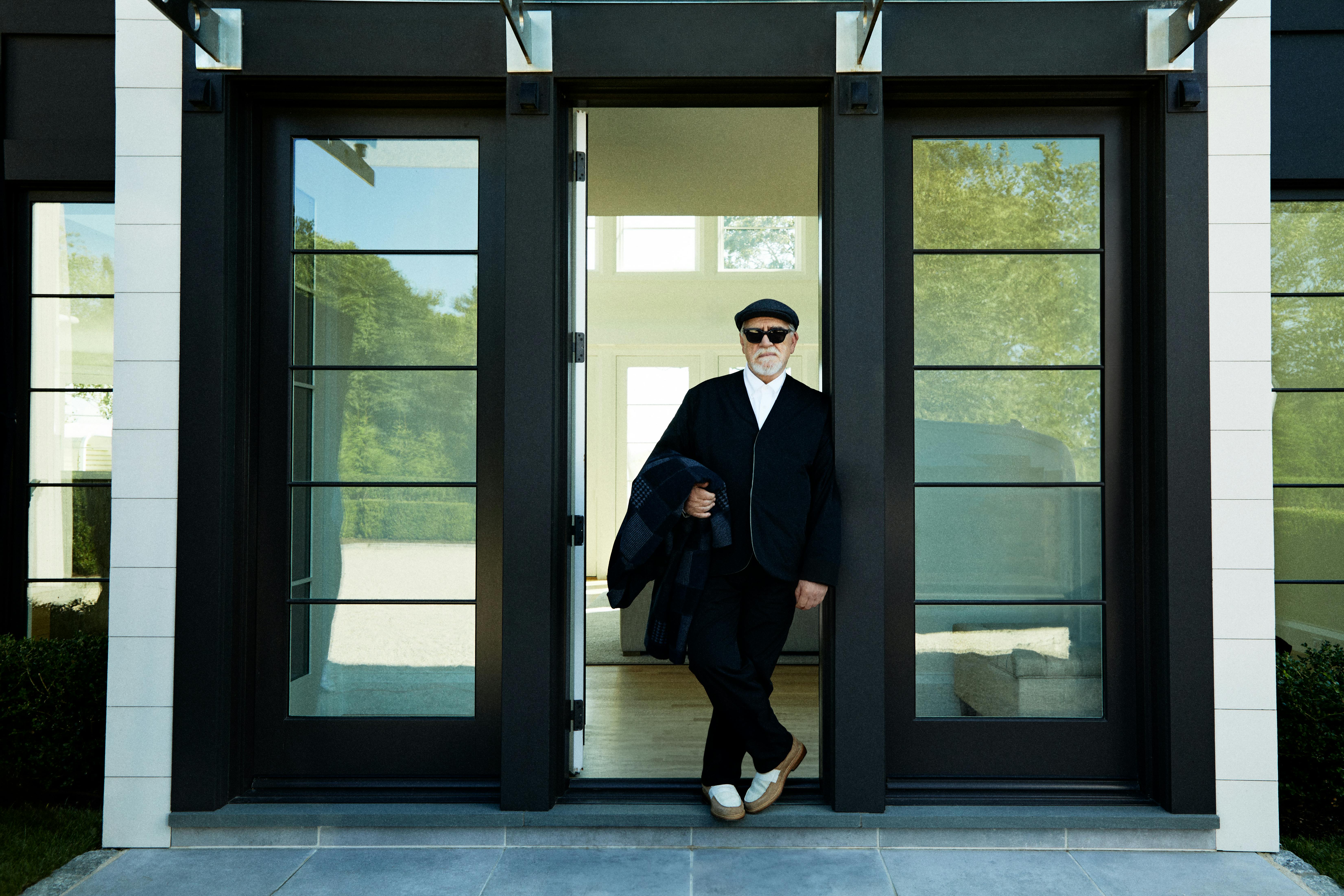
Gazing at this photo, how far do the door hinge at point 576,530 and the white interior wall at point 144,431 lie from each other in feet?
3.81

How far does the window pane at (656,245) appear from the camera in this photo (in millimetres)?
9164

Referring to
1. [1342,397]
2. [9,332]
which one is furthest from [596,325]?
[1342,397]

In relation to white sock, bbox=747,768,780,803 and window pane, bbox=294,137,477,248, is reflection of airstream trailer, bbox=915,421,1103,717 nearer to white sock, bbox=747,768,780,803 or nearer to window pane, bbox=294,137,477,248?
white sock, bbox=747,768,780,803

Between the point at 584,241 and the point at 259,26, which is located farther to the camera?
A: the point at 584,241

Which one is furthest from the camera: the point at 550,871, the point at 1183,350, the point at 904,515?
the point at 904,515

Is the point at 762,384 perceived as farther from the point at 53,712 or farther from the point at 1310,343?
the point at 53,712

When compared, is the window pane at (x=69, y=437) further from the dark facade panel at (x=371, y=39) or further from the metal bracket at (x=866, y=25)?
the metal bracket at (x=866, y=25)

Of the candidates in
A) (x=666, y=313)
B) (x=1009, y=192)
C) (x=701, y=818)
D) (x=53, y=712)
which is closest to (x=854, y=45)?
(x=1009, y=192)

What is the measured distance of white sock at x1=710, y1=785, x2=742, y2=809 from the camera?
2627 millimetres

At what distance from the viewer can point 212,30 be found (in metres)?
2.67

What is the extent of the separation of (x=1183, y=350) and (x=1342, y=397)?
39.8 inches

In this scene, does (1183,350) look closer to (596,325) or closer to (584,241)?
(584,241)

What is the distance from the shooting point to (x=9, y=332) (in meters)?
3.17

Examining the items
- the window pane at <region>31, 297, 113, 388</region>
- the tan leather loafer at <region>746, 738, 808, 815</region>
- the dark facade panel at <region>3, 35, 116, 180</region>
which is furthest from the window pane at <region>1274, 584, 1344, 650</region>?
the dark facade panel at <region>3, 35, 116, 180</region>
